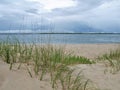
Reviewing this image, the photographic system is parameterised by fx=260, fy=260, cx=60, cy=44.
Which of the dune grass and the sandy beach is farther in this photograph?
the dune grass

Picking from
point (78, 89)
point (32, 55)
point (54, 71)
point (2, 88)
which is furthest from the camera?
point (32, 55)

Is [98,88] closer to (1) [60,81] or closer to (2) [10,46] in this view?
(1) [60,81]

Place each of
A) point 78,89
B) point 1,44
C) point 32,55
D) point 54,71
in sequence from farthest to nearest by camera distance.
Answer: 1. point 1,44
2. point 32,55
3. point 54,71
4. point 78,89

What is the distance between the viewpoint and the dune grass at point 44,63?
15.4 feet

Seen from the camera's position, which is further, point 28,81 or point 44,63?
point 44,63

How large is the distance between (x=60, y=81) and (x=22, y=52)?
1.36 meters

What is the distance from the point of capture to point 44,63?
5418mm

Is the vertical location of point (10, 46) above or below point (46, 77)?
above

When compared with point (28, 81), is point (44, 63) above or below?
above

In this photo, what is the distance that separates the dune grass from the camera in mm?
4698

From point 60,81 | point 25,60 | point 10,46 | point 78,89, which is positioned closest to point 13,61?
point 25,60

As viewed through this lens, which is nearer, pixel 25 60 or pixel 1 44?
pixel 25 60

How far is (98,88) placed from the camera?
4.86 m

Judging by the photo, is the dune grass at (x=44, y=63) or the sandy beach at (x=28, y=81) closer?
the sandy beach at (x=28, y=81)
